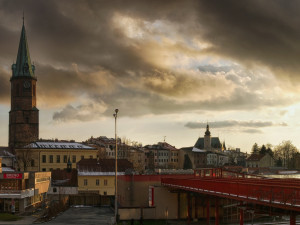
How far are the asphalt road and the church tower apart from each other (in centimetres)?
8135

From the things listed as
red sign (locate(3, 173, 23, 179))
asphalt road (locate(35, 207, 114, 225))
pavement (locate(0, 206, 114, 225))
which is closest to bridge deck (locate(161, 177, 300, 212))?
pavement (locate(0, 206, 114, 225))

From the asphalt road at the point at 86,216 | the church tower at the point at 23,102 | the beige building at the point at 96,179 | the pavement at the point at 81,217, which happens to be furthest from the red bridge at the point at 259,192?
the church tower at the point at 23,102

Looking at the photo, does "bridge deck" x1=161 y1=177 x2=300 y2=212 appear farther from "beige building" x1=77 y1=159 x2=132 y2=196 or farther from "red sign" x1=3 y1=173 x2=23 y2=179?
"beige building" x1=77 y1=159 x2=132 y2=196

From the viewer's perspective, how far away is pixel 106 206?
66375 millimetres

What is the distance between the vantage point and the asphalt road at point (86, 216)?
49.0 m

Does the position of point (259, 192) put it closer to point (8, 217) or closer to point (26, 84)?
point (8, 217)

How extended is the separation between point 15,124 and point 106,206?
8466cm

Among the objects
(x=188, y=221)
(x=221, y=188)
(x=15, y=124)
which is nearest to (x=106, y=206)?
(x=188, y=221)

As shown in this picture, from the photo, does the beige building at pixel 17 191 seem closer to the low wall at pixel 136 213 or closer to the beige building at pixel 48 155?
the low wall at pixel 136 213

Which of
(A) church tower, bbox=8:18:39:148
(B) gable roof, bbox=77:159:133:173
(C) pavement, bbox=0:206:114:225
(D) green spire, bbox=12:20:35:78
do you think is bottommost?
(C) pavement, bbox=0:206:114:225

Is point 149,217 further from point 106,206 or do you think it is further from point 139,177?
point 106,206

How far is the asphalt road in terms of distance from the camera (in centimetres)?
4903

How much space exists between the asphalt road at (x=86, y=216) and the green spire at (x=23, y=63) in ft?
311

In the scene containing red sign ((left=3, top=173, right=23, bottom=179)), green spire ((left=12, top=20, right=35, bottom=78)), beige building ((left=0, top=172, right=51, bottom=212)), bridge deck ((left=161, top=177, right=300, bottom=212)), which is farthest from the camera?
green spire ((left=12, top=20, right=35, bottom=78))
